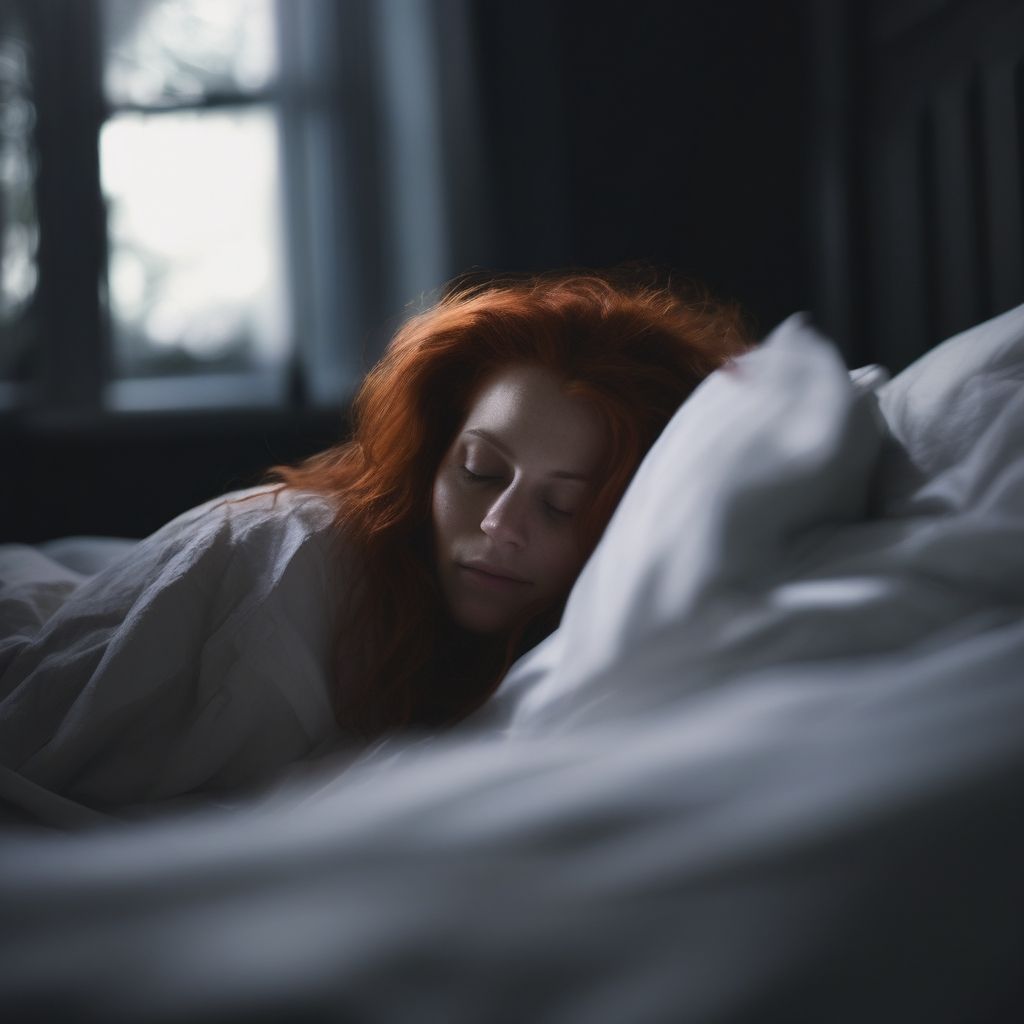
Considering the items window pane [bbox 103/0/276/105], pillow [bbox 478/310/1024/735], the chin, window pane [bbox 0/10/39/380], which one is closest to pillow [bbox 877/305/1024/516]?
pillow [bbox 478/310/1024/735]

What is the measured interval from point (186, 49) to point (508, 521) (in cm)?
234

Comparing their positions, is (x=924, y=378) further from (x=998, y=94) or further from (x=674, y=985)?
(x=998, y=94)

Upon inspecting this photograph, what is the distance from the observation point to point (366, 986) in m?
0.31

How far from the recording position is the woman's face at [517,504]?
0.91 m

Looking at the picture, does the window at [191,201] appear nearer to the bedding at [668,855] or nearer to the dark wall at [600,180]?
the dark wall at [600,180]

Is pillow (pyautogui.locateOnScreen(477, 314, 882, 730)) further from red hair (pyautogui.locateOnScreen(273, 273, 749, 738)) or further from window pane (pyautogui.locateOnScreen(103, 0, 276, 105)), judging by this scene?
window pane (pyautogui.locateOnScreen(103, 0, 276, 105))

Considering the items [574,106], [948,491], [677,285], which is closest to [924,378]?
[948,491]

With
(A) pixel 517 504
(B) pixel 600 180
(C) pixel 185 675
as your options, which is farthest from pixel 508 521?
(B) pixel 600 180

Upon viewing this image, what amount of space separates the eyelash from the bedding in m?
0.34

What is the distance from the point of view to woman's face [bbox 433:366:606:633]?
909 millimetres

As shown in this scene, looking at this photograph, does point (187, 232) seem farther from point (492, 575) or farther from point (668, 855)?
point (668, 855)

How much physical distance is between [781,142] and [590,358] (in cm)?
160

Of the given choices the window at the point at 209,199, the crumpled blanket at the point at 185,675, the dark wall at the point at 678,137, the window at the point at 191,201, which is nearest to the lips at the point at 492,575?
the crumpled blanket at the point at 185,675

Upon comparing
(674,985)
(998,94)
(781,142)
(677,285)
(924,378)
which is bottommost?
(674,985)
